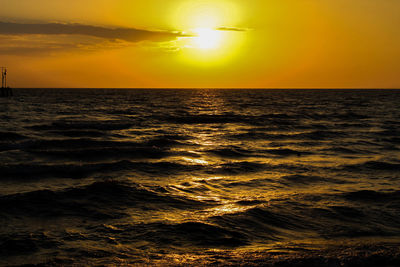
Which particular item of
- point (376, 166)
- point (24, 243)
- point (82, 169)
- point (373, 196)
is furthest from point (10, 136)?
point (373, 196)

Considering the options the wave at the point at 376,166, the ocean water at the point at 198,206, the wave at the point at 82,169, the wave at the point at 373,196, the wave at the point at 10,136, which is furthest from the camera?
the wave at the point at 10,136

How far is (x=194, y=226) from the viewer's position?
8.92m

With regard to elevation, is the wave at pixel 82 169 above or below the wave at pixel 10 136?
below

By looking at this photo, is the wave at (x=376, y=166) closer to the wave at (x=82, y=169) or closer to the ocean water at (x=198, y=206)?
the ocean water at (x=198, y=206)

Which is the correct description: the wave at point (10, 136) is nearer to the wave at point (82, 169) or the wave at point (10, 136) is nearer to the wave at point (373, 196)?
the wave at point (82, 169)

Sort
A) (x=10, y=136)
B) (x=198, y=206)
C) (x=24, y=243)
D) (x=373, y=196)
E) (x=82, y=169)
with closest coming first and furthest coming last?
(x=24, y=243) < (x=198, y=206) < (x=373, y=196) < (x=82, y=169) < (x=10, y=136)

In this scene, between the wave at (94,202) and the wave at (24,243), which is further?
the wave at (94,202)

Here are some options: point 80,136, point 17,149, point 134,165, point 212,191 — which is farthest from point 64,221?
point 80,136

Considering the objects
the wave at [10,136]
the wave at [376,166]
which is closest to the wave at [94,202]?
the wave at [376,166]

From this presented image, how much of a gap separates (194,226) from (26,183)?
805 centimetres

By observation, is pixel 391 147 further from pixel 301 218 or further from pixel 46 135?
pixel 46 135

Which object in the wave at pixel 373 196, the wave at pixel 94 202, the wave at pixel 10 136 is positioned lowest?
the wave at pixel 94 202

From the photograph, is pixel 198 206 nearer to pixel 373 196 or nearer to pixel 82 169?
pixel 373 196

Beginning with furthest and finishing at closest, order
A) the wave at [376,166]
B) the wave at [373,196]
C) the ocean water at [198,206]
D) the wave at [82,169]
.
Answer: the wave at [376,166] → the wave at [82,169] → the wave at [373,196] → the ocean water at [198,206]
